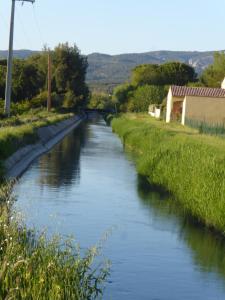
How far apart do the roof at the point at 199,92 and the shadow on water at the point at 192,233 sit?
3859 cm

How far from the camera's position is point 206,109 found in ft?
206

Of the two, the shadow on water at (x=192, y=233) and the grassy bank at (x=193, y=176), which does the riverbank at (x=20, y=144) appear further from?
the grassy bank at (x=193, y=176)

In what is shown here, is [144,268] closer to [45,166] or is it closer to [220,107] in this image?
[45,166]

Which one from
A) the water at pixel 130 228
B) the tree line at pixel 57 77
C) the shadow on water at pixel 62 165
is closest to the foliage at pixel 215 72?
the tree line at pixel 57 77

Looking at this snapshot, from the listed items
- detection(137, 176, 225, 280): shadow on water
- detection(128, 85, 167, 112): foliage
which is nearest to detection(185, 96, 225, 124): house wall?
detection(137, 176, 225, 280): shadow on water

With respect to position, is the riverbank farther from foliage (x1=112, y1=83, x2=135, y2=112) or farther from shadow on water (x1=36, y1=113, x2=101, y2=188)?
foliage (x1=112, y1=83, x2=135, y2=112)

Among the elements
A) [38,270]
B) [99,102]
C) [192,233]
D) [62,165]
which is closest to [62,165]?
[62,165]

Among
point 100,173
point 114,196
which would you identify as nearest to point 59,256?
point 114,196

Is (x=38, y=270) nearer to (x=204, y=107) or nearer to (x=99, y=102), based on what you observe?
(x=204, y=107)

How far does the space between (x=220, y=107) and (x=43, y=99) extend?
31491 mm

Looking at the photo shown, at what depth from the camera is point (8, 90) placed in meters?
45.1

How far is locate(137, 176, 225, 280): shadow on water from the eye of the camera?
53.1 feet

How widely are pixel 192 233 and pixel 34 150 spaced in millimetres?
22827

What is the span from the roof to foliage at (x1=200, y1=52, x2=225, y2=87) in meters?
36.7
